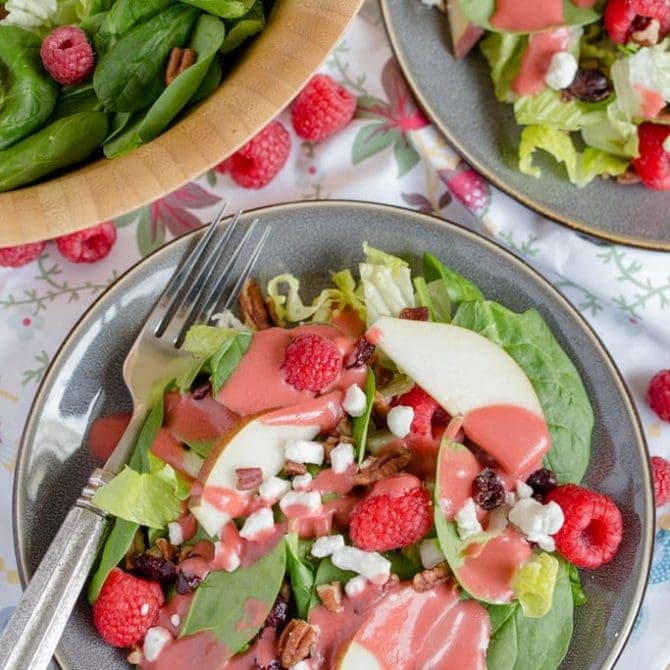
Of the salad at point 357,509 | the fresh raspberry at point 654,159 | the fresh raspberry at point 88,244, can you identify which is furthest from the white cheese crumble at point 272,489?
the fresh raspberry at point 654,159

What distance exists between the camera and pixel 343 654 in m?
1.36

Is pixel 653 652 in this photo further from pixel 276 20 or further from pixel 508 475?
pixel 276 20

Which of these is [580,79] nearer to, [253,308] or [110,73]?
[253,308]

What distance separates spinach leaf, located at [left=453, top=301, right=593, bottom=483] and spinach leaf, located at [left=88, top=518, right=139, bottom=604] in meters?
0.56

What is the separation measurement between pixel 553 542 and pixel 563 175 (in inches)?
24.0

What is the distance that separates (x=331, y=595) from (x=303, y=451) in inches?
7.9

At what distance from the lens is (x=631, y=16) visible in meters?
1.61

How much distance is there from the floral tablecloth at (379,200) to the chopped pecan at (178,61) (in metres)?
0.33

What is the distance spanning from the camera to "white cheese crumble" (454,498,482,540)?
4.56 feet

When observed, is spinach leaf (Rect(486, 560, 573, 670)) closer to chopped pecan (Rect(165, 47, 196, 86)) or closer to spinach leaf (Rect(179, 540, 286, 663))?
spinach leaf (Rect(179, 540, 286, 663))

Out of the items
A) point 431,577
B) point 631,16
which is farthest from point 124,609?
point 631,16

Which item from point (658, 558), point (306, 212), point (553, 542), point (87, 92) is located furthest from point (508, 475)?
point (87, 92)

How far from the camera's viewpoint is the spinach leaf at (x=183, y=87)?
4.46 feet

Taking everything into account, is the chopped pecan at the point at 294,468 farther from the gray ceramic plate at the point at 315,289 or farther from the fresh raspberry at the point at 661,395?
the fresh raspberry at the point at 661,395
